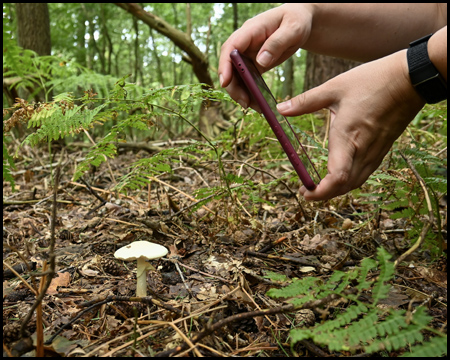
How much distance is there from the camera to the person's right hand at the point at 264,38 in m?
1.82

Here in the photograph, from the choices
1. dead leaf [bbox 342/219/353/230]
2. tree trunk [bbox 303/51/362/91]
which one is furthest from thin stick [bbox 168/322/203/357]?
tree trunk [bbox 303/51/362/91]

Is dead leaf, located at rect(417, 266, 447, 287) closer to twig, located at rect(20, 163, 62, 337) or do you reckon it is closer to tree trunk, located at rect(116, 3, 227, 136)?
twig, located at rect(20, 163, 62, 337)

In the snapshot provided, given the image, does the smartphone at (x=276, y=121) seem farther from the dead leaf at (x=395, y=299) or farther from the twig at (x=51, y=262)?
the twig at (x=51, y=262)

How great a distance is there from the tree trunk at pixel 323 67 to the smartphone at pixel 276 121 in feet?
14.1

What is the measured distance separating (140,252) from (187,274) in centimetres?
43

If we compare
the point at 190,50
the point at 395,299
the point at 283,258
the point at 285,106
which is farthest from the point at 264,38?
the point at 190,50

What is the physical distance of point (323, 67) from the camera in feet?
18.9

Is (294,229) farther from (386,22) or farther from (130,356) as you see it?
(386,22)

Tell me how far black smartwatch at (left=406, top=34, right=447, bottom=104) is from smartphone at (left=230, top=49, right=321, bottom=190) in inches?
22.7

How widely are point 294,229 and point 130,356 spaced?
155 centimetres

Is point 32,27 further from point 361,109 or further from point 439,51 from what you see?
point 439,51

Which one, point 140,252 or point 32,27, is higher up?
point 32,27

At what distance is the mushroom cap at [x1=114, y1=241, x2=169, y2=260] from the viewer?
56.6 inches

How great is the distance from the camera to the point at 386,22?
8.59ft
